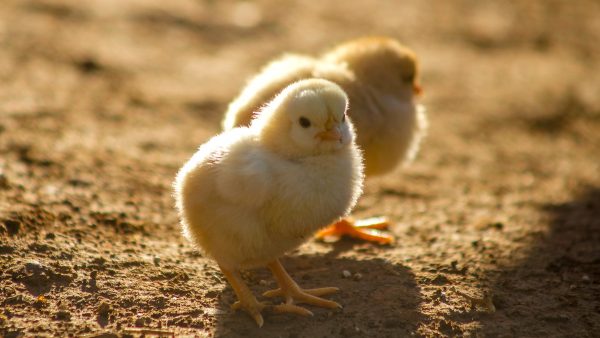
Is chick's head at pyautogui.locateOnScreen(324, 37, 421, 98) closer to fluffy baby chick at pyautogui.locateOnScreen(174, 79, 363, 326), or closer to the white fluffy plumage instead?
the white fluffy plumage

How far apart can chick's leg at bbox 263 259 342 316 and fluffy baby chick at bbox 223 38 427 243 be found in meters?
0.96

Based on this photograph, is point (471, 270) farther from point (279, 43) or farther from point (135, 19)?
point (135, 19)

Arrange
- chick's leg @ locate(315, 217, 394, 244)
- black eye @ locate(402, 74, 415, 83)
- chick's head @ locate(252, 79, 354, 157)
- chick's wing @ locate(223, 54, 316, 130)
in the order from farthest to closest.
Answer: black eye @ locate(402, 74, 415, 83) < chick's leg @ locate(315, 217, 394, 244) < chick's wing @ locate(223, 54, 316, 130) < chick's head @ locate(252, 79, 354, 157)

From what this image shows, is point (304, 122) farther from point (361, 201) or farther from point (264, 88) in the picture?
point (361, 201)

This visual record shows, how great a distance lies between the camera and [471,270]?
437 centimetres

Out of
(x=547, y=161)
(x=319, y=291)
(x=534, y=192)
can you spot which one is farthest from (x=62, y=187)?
(x=547, y=161)

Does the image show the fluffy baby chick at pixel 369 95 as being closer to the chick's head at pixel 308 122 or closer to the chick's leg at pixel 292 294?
the chick's head at pixel 308 122

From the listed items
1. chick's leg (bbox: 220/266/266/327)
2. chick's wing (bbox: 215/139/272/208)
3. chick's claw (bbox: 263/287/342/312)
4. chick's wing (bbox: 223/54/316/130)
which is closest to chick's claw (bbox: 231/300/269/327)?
chick's leg (bbox: 220/266/266/327)

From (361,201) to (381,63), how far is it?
3.75 feet

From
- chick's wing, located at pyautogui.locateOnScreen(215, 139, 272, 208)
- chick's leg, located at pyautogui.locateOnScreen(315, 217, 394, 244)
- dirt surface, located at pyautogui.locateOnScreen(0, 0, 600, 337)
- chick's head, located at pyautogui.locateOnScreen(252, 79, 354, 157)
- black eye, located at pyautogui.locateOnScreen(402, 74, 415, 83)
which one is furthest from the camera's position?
black eye, located at pyautogui.locateOnScreen(402, 74, 415, 83)

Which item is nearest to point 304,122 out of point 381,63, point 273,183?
point 273,183

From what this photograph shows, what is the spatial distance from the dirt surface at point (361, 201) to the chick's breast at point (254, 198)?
412 mm

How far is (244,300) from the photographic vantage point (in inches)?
149

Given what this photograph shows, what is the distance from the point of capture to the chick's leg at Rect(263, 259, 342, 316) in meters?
3.81
